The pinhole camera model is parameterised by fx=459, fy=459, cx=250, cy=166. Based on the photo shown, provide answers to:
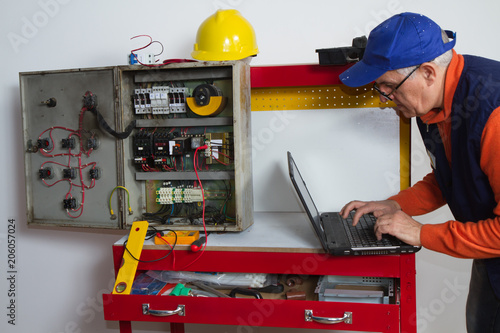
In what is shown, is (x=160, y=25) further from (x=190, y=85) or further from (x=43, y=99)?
(x=43, y=99)

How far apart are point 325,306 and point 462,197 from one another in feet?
1.79

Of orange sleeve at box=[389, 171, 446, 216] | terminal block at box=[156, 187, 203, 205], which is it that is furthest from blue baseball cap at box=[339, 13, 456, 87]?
terminal block at box=[156, 187, 203, 205]

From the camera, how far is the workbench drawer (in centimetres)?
144

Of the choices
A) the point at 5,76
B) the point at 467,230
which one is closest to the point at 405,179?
the point at 467,230

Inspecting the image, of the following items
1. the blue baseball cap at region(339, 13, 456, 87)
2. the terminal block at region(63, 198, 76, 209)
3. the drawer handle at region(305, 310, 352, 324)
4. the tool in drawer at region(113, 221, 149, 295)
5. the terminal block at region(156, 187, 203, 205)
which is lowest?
the drawer handle at region(305, 310, 352, 324)

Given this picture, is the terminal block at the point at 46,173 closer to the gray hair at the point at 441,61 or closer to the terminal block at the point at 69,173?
the terminal block at the point at 69,173

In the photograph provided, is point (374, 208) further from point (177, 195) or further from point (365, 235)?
point (177, 195)

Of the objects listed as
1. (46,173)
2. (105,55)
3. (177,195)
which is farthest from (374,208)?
(105,55)

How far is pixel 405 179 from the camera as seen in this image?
2.08 m

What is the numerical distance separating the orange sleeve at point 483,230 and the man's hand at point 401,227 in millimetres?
47

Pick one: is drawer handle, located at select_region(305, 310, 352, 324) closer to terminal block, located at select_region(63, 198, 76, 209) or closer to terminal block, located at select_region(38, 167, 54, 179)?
terminal block, located at select_region(63, 198, 76, 209)

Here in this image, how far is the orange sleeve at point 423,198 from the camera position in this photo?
5.71 ft

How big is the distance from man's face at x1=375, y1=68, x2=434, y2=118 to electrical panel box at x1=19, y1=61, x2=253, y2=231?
0.60 meters

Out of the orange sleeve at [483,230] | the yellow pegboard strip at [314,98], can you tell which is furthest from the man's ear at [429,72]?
the yellow pegboard strip at [314,98]
